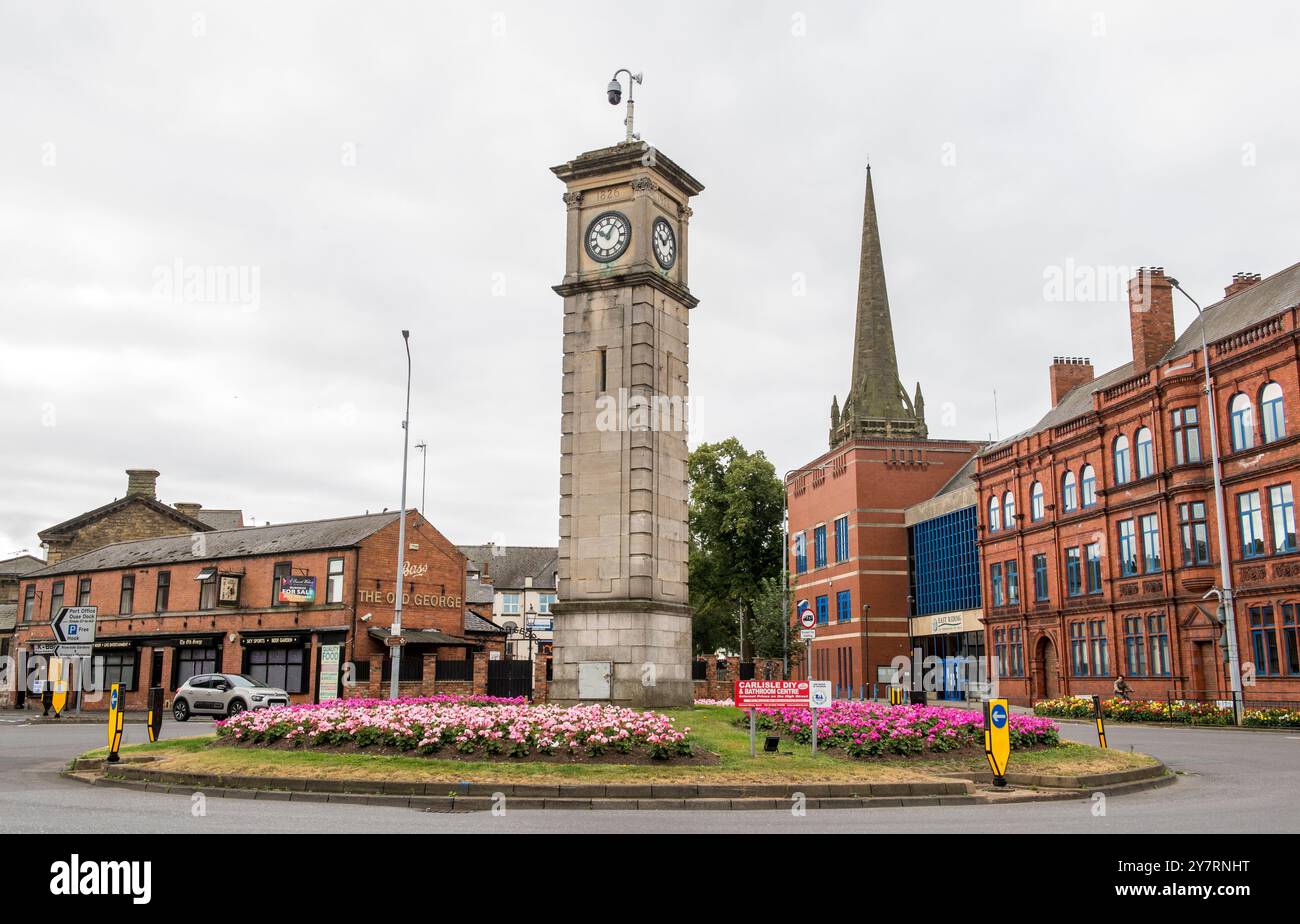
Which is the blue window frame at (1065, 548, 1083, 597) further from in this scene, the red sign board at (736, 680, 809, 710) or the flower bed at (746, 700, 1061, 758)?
the red sign board at (736, 680, 809, 710)

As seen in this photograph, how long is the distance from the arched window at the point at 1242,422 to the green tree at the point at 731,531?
3677cm

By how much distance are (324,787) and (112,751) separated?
6035mm

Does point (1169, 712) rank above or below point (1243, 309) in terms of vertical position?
below

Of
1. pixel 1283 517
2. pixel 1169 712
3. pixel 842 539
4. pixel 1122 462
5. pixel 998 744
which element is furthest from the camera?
pixel 842 539

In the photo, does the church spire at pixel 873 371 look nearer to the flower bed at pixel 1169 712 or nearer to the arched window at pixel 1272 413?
the flower bed at pixel 1169 712

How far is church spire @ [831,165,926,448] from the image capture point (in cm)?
7462

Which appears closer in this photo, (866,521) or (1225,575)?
(1225,575)

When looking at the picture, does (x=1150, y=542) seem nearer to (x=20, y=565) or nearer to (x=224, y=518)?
(x=224, y=518)

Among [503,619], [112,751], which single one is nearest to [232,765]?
[112,751]

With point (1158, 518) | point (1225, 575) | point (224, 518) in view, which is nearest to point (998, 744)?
point (1225, 575)

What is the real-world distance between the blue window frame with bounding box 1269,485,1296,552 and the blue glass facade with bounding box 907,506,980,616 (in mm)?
22468

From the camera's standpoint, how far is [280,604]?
4644 cm

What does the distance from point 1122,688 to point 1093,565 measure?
23.1ft

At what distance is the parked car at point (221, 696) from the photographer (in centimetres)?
3359
